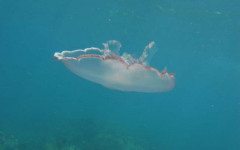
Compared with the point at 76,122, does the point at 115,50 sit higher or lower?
lower

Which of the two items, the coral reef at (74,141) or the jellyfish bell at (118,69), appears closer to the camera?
the jellyfish bell at (118,69)

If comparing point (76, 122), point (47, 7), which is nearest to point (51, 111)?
point (76, 122)

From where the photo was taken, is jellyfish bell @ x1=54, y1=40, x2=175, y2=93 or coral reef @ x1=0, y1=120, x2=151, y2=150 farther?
coral reef @ x1=0, y1=120, x2=151, y2=150

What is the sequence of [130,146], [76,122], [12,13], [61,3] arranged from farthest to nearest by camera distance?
[12,13], [61,3], [76,122], [130,146]

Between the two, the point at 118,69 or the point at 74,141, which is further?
the point at 74,141

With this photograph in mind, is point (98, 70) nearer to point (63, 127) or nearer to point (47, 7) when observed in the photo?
point (63, 127)

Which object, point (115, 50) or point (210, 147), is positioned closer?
point (115, 50)

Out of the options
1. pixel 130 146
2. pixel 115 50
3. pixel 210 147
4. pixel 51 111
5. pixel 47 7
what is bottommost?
pixel 115 50

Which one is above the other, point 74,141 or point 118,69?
point 74,141
